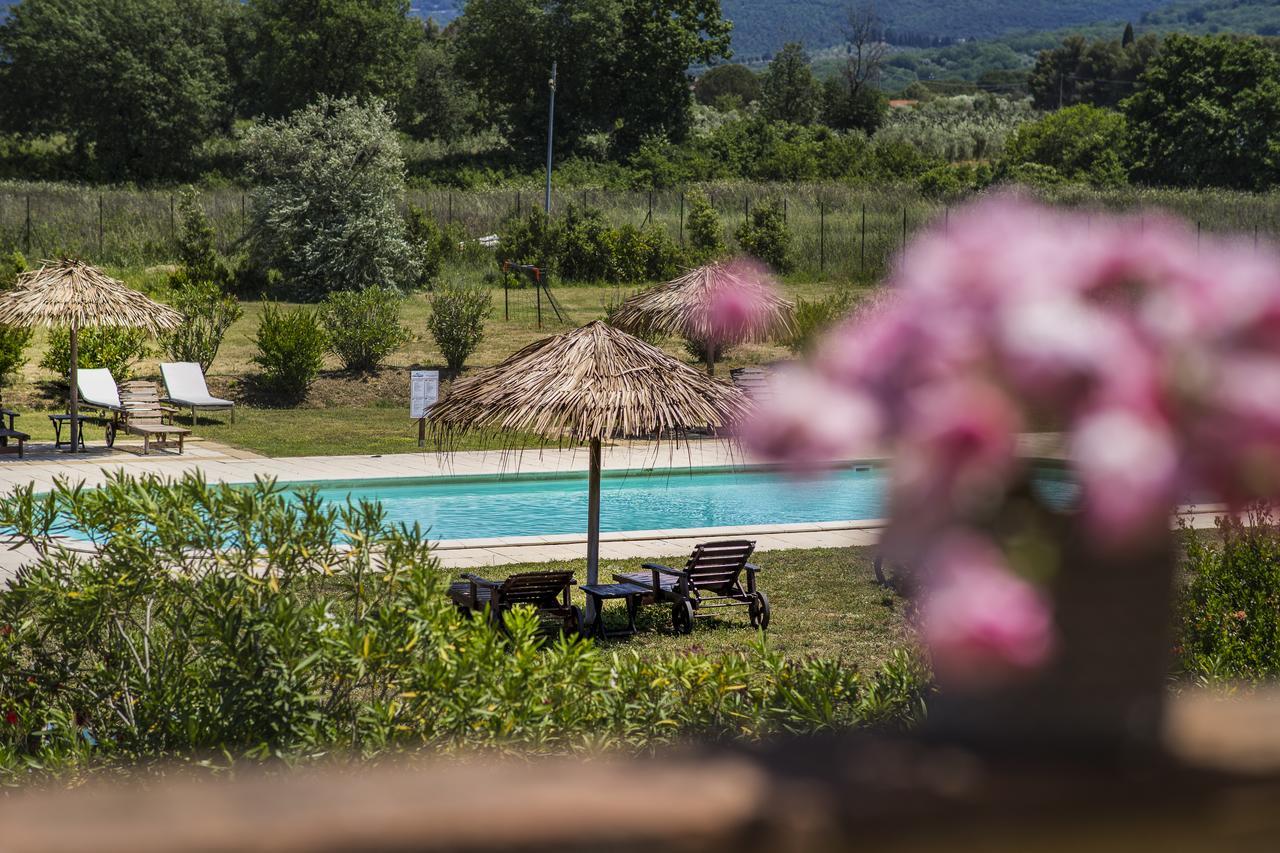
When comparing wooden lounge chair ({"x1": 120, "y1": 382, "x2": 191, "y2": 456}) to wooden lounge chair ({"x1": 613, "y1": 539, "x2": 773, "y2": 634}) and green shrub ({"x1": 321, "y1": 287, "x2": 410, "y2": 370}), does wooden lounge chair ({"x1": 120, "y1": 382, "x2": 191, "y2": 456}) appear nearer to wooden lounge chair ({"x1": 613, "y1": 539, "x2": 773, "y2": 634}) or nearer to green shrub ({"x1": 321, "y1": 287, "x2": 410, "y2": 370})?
green shrub ({"x1": 321, "y1": 287, "x2": 410, "y2": 370})

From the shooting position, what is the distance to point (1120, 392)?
3.18 feet

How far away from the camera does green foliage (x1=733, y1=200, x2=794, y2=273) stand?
32281 mm

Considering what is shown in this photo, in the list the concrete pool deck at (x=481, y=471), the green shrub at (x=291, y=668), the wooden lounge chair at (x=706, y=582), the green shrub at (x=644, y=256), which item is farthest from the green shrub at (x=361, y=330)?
the green shrub at (x=291, y=668)

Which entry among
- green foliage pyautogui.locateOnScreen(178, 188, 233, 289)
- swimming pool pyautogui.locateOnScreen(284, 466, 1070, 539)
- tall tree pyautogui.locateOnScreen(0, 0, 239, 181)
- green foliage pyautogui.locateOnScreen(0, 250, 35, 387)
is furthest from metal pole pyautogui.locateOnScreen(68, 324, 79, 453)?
tall tree pyautogui.locateOnScreen(0, 0, 239, 181)

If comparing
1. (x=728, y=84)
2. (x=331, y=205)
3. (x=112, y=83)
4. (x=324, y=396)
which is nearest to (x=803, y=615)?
(x=324, y=396)

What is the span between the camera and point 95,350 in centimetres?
1934

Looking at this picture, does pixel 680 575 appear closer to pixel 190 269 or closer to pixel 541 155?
pixel 190 269

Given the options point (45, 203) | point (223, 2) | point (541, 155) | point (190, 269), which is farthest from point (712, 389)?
point (223, 2)

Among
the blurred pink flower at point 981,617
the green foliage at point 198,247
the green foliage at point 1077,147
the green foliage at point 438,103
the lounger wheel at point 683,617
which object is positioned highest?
the green foliage at point 438,103

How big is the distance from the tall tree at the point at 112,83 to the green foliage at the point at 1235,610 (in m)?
48.4

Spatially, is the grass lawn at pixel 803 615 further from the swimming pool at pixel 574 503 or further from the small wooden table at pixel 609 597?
the swimming pool at pixel 574 503

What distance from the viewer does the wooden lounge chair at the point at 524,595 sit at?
8812mm

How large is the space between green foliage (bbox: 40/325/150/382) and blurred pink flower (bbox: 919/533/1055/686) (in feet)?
63.3

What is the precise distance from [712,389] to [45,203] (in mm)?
28466
